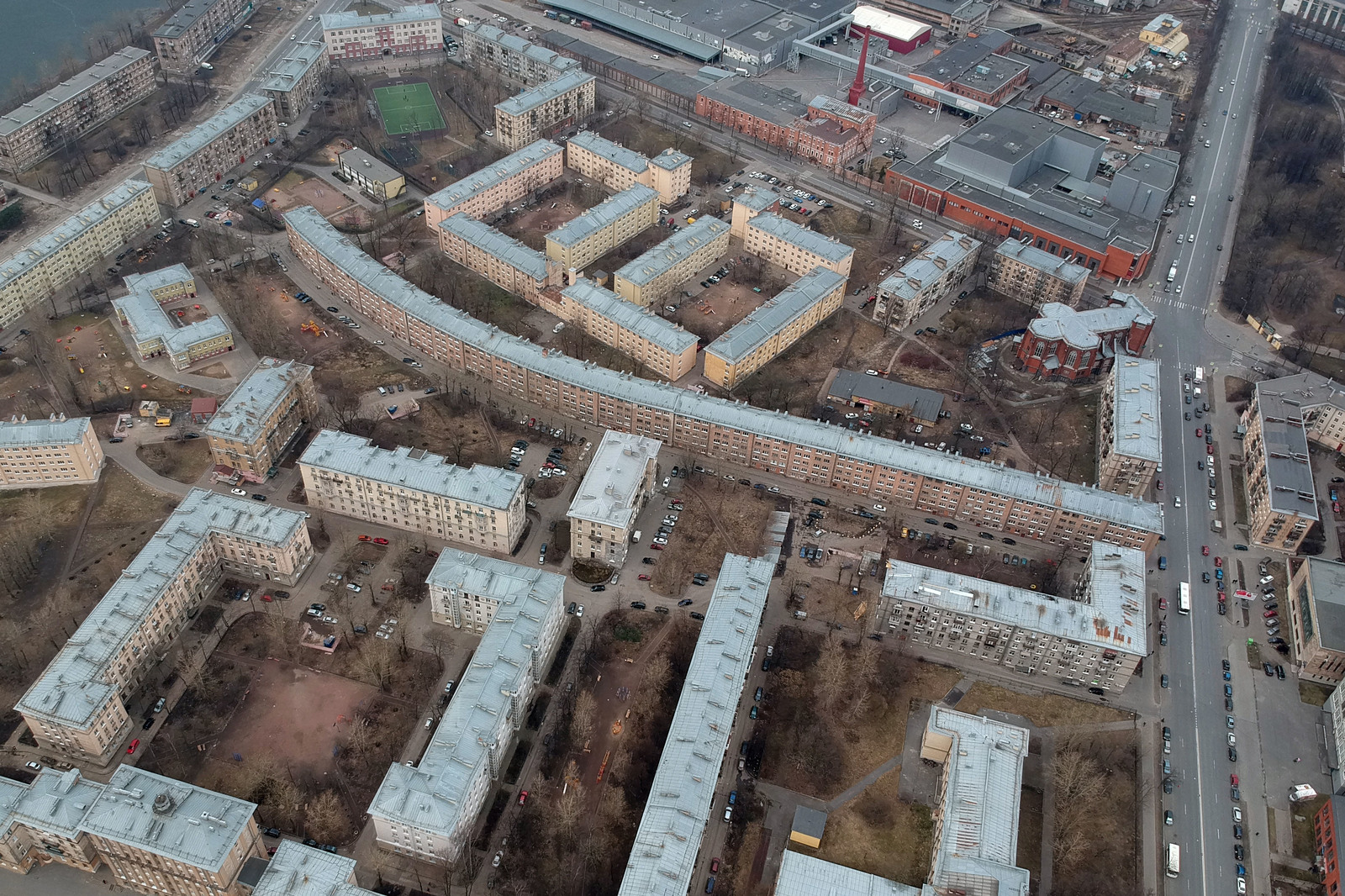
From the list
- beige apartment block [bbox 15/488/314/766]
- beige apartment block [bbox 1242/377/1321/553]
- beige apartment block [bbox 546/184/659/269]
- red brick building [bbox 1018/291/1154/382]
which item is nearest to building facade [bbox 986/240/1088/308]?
red brick building [bbox 1018/291/1154/382]

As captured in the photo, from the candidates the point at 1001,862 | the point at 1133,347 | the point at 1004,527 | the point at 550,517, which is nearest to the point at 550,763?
the point at 550,517

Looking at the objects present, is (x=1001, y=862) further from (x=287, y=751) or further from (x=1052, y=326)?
(x=1052, y=326)

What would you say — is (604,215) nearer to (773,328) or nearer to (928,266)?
(773,328)

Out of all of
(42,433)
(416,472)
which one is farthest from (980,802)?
(42,433)

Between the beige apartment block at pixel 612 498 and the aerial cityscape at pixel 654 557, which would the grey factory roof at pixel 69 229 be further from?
the beige apartment block at pixel 612 498

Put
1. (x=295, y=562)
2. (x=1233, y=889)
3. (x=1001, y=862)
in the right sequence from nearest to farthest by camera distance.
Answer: (x=1001, y=862), (x=1233, y=889), (x=295, y=562)

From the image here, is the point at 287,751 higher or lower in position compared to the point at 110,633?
lower

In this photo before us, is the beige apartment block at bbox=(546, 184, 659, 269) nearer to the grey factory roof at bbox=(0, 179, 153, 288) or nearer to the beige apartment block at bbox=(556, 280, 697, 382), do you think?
the beige apartment block at bbox=(556, 280, 697, 382)

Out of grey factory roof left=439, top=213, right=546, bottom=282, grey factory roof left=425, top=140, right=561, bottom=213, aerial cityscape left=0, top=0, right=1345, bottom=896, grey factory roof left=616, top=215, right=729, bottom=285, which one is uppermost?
grey factory roof left=425, top=140, right=561, bottom=213
